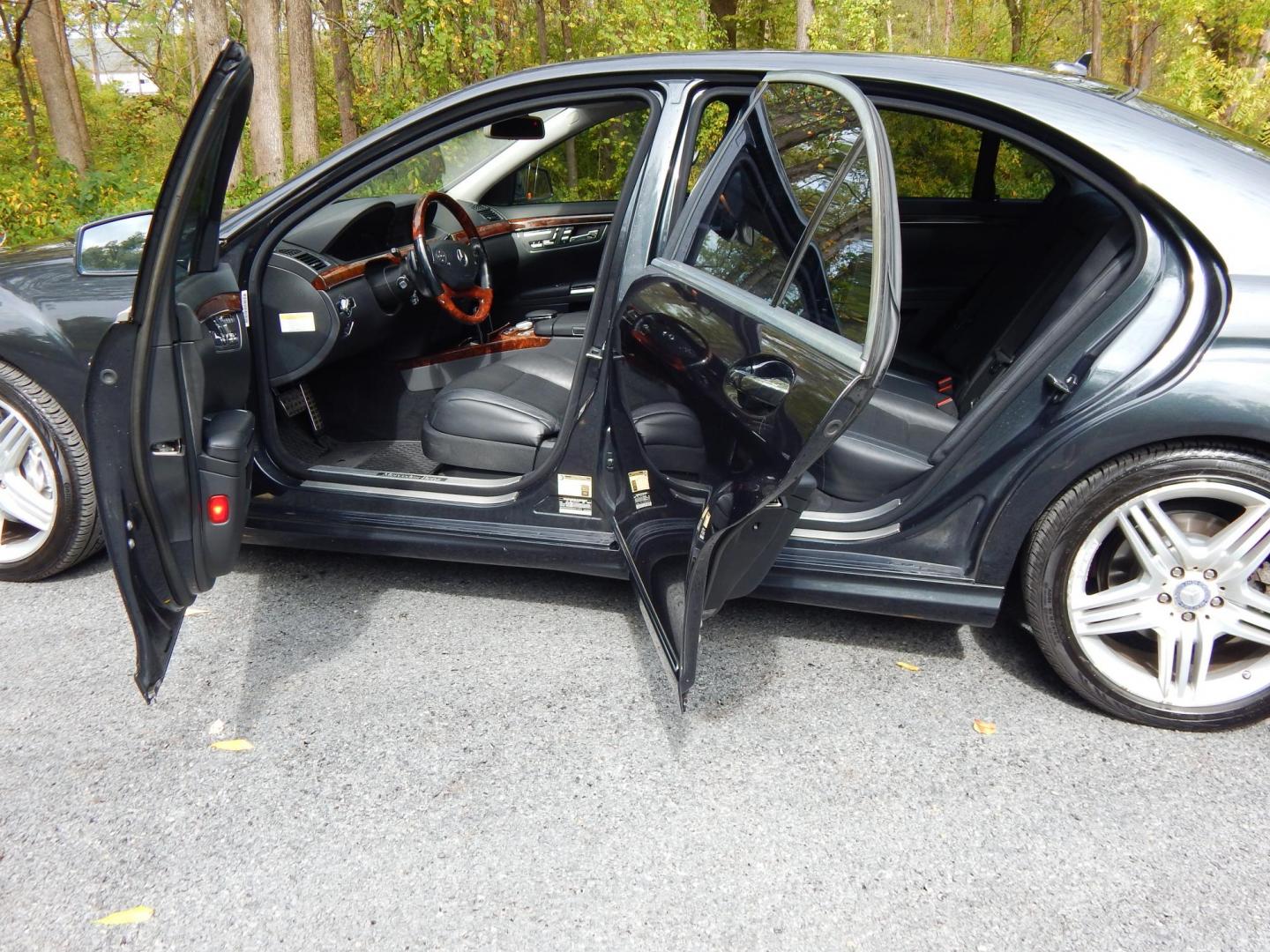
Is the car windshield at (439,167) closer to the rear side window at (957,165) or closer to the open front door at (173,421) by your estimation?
the open front door at (173,421)

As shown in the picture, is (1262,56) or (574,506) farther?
(1262,56)

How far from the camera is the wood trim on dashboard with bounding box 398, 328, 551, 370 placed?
371 centimetres

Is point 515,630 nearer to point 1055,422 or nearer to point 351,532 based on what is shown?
point 351,532

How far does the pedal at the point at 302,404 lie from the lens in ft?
10.5

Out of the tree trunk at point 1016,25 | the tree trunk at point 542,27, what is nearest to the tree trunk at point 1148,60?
the tree trunk at point 1016,25

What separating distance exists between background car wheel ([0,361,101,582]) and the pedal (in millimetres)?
646

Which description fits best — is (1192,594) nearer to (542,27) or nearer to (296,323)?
(296,323)

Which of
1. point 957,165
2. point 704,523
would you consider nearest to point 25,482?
point 704,523

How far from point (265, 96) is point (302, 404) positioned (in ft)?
22.8

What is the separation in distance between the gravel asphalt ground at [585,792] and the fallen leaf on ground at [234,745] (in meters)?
0.02

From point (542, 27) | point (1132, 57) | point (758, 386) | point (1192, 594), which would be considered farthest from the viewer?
point (1132, 57)

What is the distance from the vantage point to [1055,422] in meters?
2.21

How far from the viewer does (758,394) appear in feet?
6.26

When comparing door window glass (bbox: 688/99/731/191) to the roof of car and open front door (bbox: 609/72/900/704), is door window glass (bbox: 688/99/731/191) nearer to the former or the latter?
the roof of car
